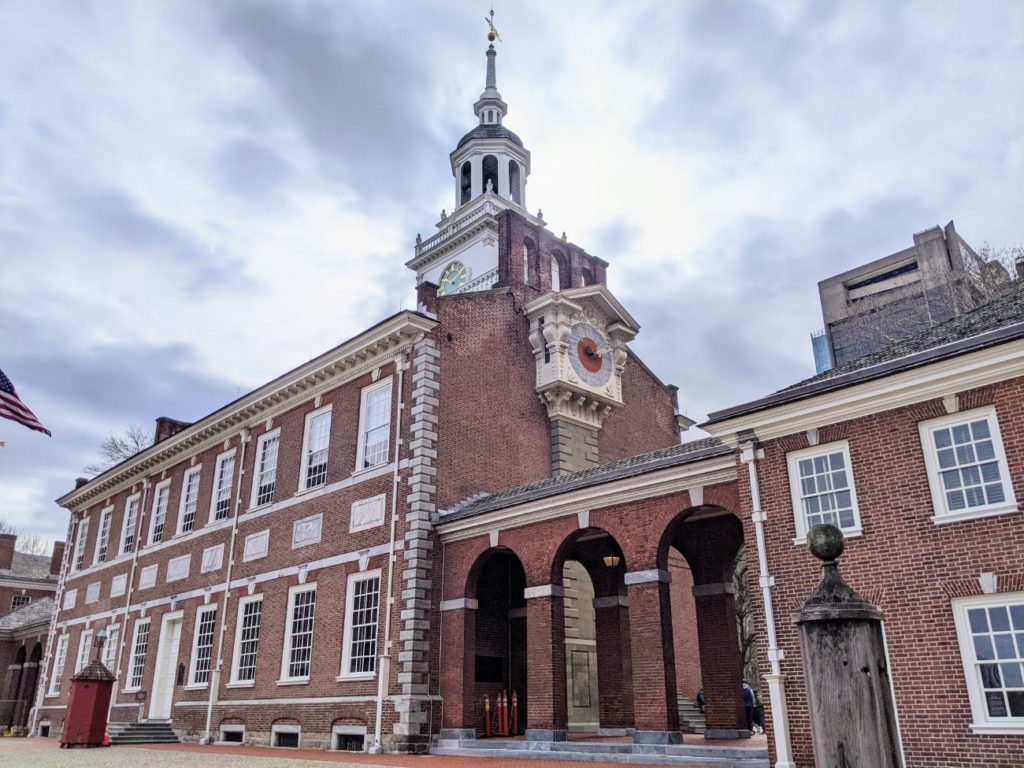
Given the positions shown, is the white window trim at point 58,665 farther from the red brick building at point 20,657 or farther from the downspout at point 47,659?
the red brick building at point 20,657

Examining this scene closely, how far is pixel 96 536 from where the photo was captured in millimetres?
35906

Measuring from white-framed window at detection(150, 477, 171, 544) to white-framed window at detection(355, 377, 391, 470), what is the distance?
12562 millimetres

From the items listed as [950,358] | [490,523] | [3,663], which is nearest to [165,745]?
[490,523]

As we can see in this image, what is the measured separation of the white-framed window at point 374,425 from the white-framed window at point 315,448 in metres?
1.55

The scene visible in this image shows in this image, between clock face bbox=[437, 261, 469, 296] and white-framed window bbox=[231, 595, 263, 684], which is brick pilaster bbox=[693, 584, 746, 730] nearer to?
white-framed window bbox=[231, 595, 263, 684]

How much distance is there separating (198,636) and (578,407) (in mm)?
13847

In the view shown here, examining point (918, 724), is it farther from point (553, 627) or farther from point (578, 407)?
point (578, 407)

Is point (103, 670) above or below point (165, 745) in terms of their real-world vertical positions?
above

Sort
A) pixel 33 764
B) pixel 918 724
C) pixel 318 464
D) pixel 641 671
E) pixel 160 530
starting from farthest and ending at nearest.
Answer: pixel 160 530
pixel 318 464
pixel 33 764
pixel 641 671
pixel 918 724

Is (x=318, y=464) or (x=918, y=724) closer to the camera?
(x=918, y=724)

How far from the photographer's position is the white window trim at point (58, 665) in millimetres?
34031

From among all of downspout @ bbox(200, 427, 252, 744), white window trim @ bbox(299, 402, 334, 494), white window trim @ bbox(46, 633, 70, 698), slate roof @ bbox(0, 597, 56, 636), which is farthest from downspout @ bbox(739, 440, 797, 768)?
slate roof @ bbox(0, 597, 56, 636)

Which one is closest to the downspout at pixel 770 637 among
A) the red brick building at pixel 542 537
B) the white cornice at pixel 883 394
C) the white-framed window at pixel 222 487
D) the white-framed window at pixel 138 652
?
the red brick building at pixel 542 537

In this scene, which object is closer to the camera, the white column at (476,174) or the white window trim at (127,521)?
the white window trim at (127,521)
